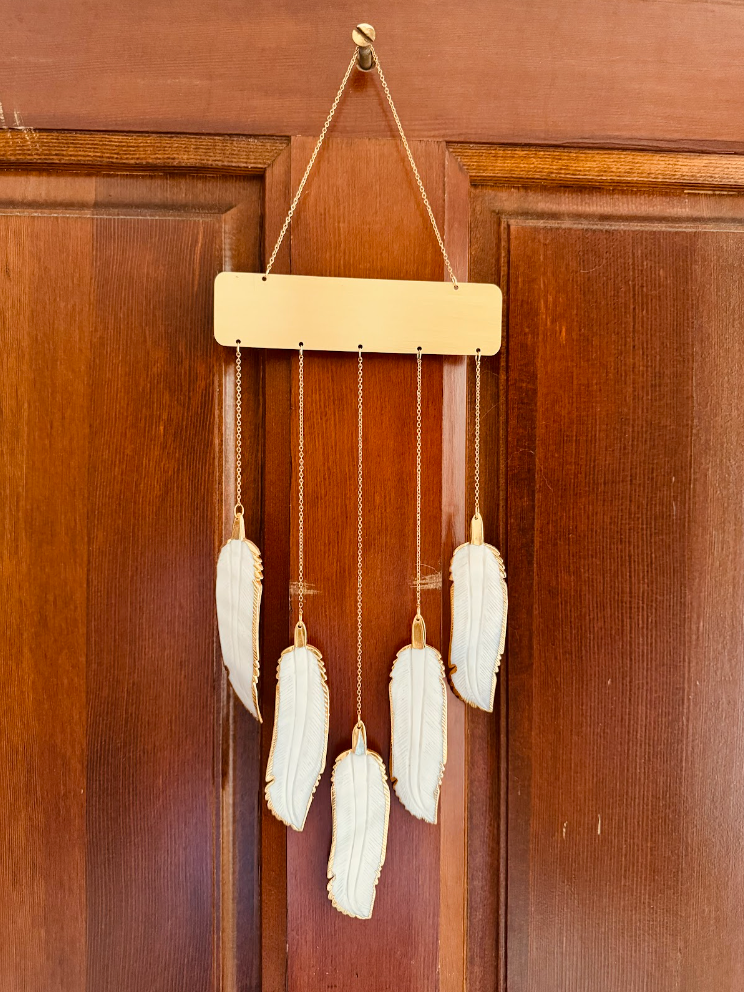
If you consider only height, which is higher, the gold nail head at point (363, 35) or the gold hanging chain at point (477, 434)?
the gold nail head at point (363, 35)

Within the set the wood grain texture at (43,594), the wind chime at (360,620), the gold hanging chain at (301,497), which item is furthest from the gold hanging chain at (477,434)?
the wood grain texture at (43,594)

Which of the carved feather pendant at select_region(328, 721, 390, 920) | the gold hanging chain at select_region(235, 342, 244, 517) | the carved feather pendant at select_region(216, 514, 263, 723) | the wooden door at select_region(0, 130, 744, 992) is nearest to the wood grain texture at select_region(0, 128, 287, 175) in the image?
the wooden door at select_region(0, 130, 744, 992)

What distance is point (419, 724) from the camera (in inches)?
14.7

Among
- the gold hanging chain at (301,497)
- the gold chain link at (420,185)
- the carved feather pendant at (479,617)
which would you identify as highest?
the gold chain link at (420,185)

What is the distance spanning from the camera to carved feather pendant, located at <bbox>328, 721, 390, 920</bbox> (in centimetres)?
37

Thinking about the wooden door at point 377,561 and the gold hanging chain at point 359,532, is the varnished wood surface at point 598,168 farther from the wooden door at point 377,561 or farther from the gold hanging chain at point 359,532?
the gold hanging chain at point 359,532

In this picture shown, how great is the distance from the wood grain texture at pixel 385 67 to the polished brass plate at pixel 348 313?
107 mm

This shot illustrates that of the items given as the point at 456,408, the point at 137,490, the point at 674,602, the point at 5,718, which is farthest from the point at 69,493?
the point at 674,602

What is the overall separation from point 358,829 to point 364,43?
0.49 m

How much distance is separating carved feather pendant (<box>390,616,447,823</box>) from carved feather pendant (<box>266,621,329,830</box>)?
0.16 ft

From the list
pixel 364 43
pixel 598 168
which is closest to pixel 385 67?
pixel 364 43

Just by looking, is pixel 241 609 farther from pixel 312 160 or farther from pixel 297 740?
pixel 312 160

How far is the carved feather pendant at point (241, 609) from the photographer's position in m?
0.36

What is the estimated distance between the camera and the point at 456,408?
0.40 metres
